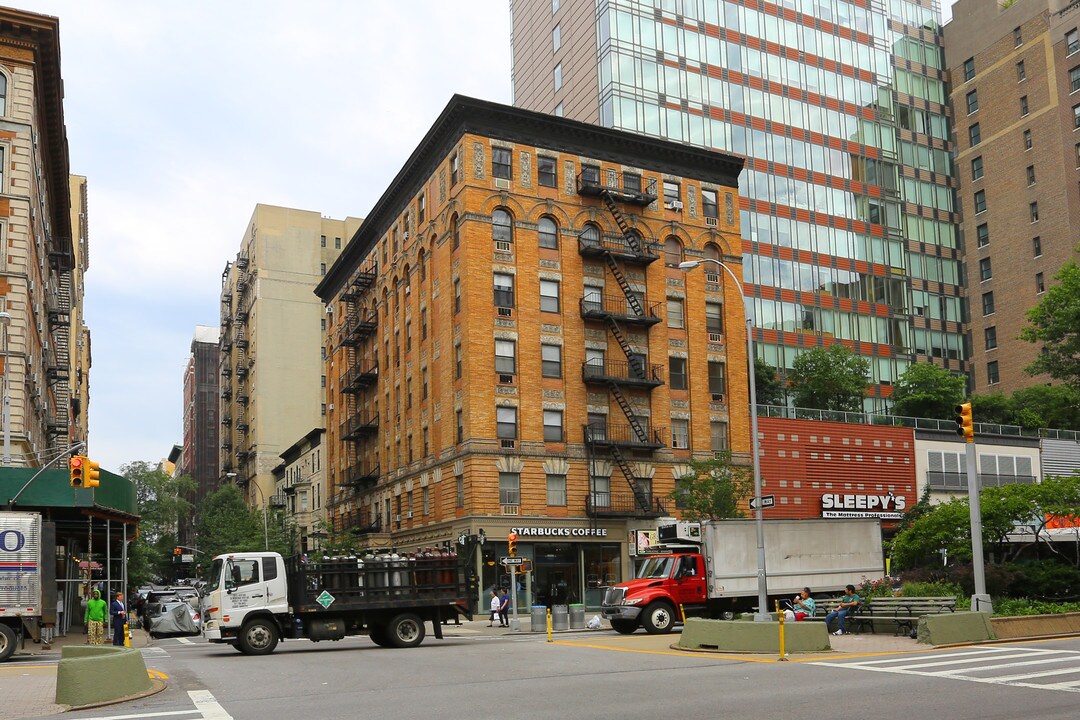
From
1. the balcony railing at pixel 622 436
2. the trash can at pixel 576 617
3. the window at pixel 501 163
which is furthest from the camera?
the window at pixel 501 163

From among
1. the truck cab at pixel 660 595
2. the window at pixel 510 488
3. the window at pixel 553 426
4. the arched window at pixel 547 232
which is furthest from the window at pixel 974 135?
the truck cab at pixel 660 595

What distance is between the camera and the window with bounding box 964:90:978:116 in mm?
89438

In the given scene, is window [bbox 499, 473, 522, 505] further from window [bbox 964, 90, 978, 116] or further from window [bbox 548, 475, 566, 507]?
window [bbox 964, 90, 978, 116]

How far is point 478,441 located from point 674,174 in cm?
1961

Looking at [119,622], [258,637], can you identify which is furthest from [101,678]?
[119,622]

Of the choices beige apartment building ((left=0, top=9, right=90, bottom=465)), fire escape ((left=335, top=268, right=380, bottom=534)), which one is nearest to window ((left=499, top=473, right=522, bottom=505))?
fire escape ((left=335, top=268, right=380, bottom=534))

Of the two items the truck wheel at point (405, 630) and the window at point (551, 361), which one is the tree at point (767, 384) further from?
the truck wheel at point (405, 630)

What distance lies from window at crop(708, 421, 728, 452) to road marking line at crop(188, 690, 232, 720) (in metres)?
42.4

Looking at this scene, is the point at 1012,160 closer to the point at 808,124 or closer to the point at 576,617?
the point at 808,124

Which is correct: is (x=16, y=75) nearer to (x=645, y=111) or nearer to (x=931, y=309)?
(x=645, y=111)

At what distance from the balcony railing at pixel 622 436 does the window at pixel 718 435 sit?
11.3ft

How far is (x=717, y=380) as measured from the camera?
58844 millimetres

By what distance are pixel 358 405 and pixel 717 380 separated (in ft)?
90.8

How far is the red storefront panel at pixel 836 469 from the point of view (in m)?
59.8
